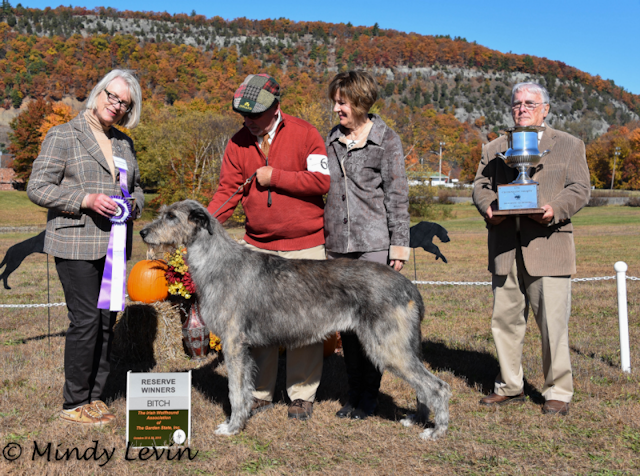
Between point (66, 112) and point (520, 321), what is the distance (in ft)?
234

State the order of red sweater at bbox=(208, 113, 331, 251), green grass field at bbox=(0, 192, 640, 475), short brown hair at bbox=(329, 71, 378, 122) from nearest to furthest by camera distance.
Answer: green grass field at bbox=(0, 192, 640, 475) < short brown hair at bbox=(329, 71, 378, 122) < red sweater at bbox=(208, 113, 331, 251)

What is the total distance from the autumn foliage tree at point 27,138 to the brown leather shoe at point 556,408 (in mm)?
66151

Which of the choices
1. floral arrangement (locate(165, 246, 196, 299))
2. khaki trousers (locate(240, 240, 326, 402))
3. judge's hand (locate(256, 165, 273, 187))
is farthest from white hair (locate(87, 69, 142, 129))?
floral arrangement (locate(165, 246, 196, 299))

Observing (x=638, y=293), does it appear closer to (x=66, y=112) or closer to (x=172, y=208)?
(x=172, y=208)

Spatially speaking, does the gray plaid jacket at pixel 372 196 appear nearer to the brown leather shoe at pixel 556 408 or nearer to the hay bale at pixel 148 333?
the brown leather shoe at pixel 556 408

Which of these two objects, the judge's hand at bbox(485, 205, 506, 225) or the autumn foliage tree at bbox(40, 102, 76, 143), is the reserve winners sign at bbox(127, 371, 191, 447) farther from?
the autumn foliage tree at bbox(40, 102, 76, 143)

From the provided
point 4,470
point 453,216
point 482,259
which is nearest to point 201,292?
point 4,470

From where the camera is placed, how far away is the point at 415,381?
4336mm

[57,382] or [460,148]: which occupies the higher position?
[460,148]

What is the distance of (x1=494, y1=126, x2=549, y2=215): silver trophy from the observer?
4.47m

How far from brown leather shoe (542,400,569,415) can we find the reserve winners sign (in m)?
3.49

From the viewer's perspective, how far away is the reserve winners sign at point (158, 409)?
157 inches

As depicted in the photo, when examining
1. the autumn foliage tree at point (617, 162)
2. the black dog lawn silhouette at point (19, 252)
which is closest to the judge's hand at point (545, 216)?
the black dog lawn silhouette at point (19, 252)

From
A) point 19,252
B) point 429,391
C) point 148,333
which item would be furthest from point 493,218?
point 19,252
